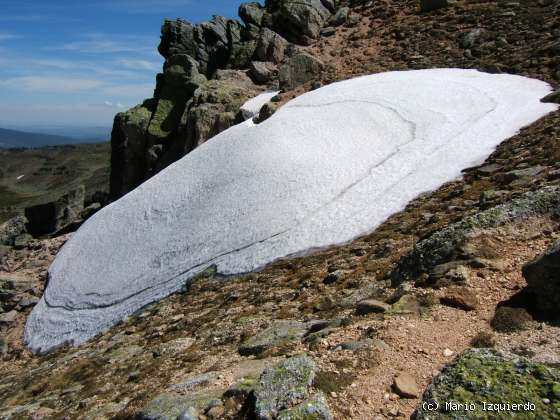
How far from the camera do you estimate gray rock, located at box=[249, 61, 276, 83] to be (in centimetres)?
4553

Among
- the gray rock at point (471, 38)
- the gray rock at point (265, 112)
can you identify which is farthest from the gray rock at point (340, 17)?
the gray rock at point (265, 112)

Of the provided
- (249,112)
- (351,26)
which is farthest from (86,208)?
(351,26)

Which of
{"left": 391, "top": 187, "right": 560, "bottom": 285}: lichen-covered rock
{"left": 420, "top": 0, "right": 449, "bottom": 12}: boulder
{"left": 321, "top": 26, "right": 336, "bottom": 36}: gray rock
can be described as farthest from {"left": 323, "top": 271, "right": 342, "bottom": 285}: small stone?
{"left": 321, "top": 26, "right": 336, "bottom": 36}: gray rock

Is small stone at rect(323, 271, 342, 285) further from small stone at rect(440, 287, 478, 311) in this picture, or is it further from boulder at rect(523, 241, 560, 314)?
boulder at rect(523, 241, 560, 314)

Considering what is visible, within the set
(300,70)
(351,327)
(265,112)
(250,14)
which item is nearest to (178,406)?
(351,327)

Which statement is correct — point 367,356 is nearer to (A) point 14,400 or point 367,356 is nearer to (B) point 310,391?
(B) point 310,391

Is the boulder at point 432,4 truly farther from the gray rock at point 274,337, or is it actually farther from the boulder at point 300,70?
the gray rock at point 274,337

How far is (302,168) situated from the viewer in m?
25.8

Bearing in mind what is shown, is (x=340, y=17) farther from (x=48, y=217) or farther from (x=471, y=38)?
(x=48, y=217)

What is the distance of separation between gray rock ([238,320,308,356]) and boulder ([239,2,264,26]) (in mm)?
49152

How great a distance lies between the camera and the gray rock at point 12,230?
163 feet

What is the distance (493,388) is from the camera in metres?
6.04

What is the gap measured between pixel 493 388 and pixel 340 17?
4939 cm

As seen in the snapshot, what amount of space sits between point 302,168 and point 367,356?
18104 mm
